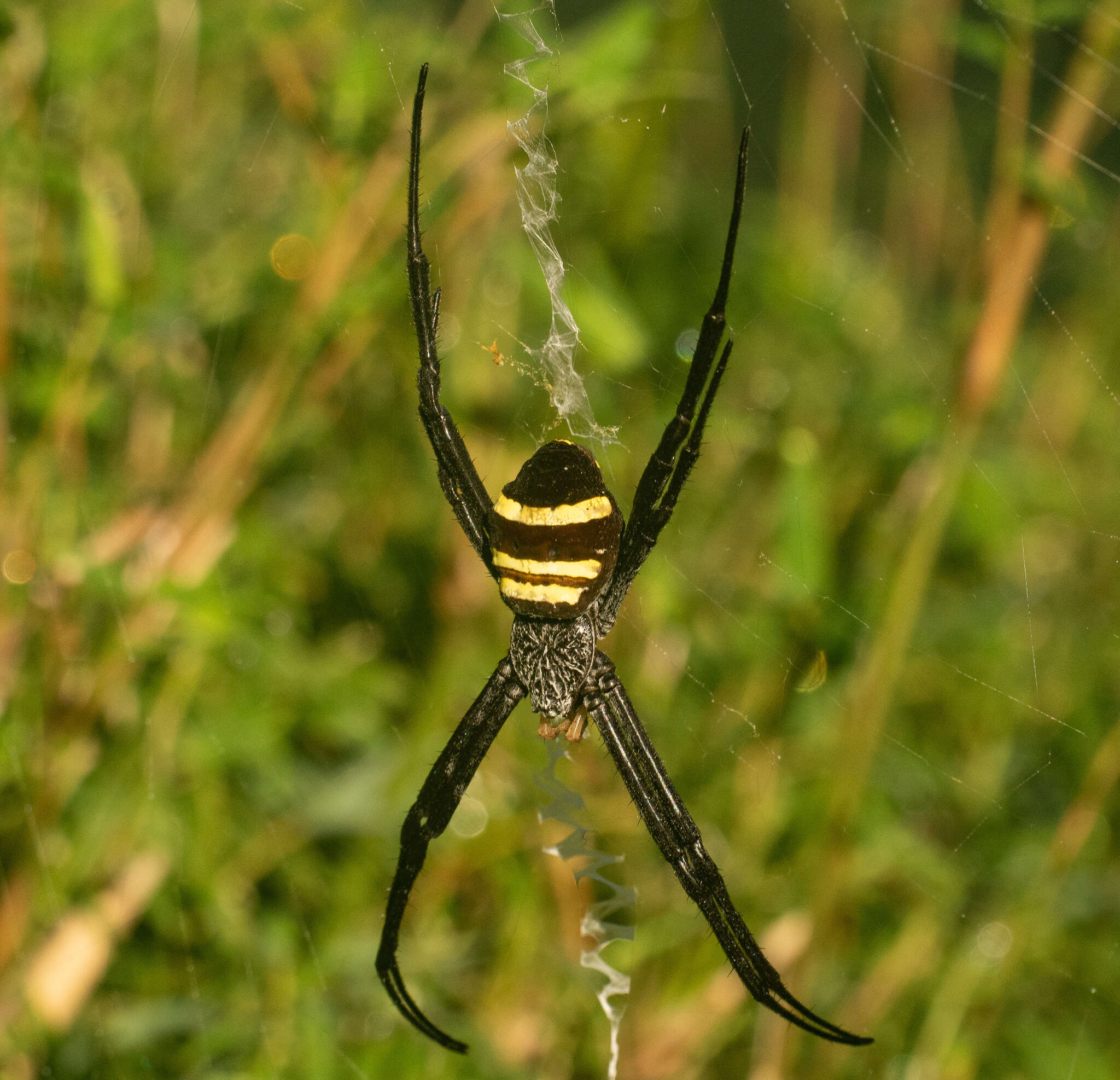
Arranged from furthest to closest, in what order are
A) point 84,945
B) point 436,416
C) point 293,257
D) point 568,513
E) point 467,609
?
1. point 467,609
2. point 293,257
3. point 84,945
4. point 436,416
5. point 568,513

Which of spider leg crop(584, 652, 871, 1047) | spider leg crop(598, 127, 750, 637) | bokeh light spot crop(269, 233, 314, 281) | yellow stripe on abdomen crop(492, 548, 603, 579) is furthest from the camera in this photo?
bokeh light spot crop(269, 233, 314, 281)

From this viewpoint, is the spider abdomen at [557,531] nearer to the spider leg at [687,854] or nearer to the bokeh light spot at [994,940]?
the spider leg at [687,854]

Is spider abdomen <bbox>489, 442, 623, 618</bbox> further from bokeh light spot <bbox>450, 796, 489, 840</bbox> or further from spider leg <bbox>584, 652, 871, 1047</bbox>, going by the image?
bokeh light spot <bbox>450, 796, 489, 840</bbox>

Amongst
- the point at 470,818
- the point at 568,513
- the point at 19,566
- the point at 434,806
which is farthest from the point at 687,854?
the point at 19,566

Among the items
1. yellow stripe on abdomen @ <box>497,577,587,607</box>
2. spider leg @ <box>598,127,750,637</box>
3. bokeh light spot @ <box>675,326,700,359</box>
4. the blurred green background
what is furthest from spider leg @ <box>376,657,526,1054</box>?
bokeh light spot @ <box>675,326,700,359</box>

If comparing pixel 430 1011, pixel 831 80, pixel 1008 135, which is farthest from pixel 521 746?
pixel 831 80

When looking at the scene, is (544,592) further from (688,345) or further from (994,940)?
(994,940)

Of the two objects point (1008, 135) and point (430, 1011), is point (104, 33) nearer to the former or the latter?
point (1008, 135)
